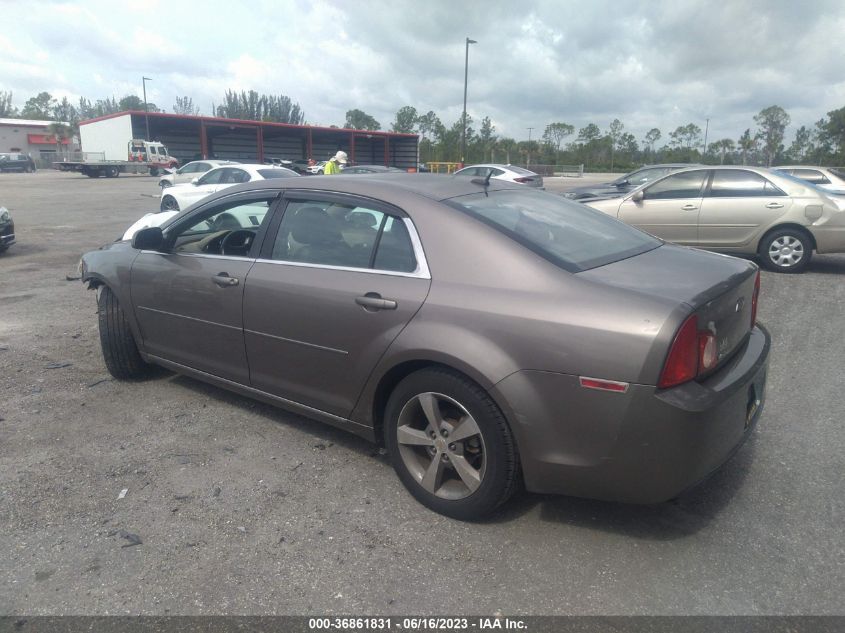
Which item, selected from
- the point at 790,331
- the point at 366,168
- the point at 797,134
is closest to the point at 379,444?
the point at 790,331

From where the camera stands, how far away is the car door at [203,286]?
12.1 feet

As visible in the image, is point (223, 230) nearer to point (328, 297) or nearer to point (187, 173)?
point (328, 297)

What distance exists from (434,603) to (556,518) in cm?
82

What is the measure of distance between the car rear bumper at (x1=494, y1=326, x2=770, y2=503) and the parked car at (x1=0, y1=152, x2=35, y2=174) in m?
63.8

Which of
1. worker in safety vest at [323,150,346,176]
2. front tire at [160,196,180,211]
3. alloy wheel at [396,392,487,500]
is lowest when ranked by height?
alloy wheel at [396,392,487,500]

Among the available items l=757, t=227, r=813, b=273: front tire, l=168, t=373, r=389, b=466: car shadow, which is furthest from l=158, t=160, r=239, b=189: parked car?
l=168, t=373, r=389, b=466: car shadow

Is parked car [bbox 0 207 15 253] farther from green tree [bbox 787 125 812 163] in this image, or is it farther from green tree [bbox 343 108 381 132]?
green tree [bbox 343 108 381 132]

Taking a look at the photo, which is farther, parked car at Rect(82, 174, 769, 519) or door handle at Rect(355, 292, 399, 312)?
door handle at Rect(355, 292, 399, 312)

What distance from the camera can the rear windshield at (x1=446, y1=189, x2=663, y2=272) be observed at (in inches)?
116

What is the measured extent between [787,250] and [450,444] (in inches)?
307

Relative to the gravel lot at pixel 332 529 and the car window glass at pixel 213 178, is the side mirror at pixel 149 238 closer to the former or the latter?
the gravel lot at pixel 332 529

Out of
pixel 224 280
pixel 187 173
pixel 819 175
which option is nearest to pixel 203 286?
pixel 224 280

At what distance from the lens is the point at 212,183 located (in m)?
15.1

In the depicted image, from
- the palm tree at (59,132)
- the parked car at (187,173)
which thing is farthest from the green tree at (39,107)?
the parked car at (187,173)
